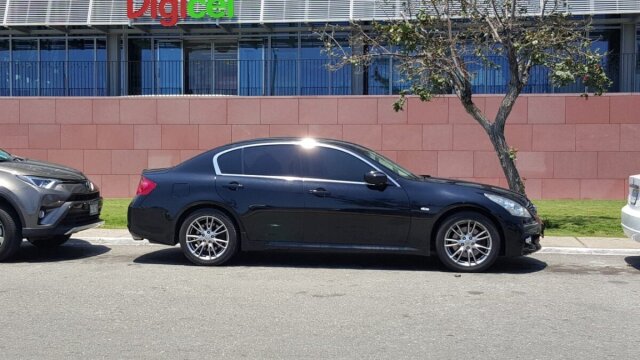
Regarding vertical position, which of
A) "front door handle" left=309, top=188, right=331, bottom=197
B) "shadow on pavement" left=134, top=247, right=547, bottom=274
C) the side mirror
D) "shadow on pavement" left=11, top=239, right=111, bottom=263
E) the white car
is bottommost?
"shadow on pavement" left=134, top=247, right=547, bottom=274

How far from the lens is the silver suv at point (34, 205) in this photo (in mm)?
8117

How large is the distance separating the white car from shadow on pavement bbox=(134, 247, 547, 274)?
1.10 m

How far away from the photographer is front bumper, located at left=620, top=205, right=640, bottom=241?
7.71 m

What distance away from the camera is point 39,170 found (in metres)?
8.53

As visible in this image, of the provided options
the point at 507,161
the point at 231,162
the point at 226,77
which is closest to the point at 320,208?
the point at 231,162

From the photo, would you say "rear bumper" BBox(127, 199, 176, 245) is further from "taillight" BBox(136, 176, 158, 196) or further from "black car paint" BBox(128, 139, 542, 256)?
"taillight" BBox(136, 176, 158, 196)

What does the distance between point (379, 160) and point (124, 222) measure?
5.59 meters

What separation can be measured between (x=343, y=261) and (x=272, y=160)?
1661 mm

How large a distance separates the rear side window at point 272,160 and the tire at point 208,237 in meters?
0.70

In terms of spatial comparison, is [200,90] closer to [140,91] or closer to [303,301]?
[140,91]

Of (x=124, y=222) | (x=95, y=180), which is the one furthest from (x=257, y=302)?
(x=95, y=180)

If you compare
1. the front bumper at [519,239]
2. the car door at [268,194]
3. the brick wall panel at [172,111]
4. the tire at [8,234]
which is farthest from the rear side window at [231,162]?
the brick wall panel at [172,111]

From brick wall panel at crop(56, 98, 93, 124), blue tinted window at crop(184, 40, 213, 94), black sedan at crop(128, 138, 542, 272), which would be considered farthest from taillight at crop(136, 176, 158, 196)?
blue tinted window at crop(184, 40, 213, 94)

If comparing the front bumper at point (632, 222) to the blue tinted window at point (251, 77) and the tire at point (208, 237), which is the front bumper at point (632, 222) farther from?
the blue tinted window at point (251, 77)
